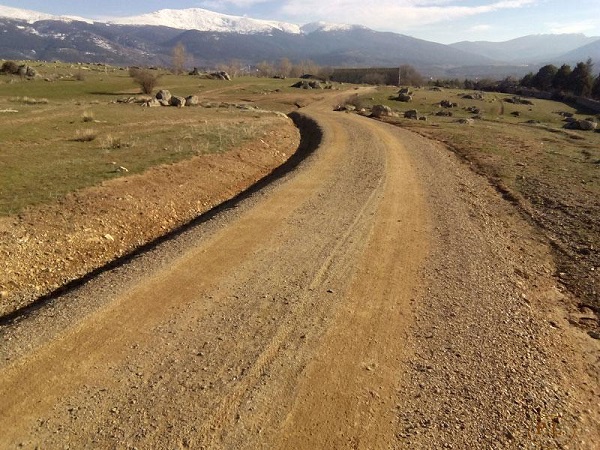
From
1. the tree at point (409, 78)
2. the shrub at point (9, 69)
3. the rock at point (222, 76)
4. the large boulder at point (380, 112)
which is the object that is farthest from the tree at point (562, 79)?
Answer: the shrub at point (9, 69)

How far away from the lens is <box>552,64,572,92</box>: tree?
338 feet

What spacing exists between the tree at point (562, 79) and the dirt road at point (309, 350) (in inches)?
4388

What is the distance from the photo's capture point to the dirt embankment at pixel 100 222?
378 inches

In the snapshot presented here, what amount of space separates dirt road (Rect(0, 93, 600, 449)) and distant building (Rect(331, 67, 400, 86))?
118316 millimetres

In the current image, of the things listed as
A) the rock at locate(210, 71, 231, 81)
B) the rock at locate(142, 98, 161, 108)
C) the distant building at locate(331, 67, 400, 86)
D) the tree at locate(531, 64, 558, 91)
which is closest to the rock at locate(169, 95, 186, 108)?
the rock at locate(142, 98, 161, 108)

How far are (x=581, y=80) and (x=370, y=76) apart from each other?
50.6 meters

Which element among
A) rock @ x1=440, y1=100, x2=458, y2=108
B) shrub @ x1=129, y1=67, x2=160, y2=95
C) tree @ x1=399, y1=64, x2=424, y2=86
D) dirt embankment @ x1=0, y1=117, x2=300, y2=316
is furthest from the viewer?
tree @ x1=399, y1=64, x2=424, y2=86

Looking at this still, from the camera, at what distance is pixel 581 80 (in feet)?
322

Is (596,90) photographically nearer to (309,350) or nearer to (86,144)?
(86,144)

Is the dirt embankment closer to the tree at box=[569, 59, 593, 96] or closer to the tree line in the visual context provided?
the tree line

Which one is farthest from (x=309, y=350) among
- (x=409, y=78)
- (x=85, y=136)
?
(x=409, y=78)

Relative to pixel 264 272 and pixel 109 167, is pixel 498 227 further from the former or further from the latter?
pixel 109 167

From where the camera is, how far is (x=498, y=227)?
12.9 metres

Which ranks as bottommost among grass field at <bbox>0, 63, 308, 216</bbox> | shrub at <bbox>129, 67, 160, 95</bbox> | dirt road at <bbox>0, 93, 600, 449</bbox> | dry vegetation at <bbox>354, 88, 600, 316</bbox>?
dirt road at <bbox>0, 93, 600, 449</bbox>
